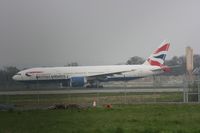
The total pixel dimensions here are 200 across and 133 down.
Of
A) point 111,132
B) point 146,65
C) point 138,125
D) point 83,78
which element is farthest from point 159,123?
point 146,65

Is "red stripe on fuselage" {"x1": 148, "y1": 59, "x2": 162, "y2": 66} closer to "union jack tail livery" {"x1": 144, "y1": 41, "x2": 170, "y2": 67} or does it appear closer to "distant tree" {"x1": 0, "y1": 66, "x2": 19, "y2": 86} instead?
"union jack tail livery" {"x1": 144, "y1": 41, "x2": 170, "y2": 67}

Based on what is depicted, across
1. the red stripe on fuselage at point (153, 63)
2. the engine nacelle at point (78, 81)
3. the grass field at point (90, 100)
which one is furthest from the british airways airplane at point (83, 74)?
the grass field at point (90, 100)

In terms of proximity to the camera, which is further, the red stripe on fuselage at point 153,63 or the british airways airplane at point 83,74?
the red stripe on fuselage at point 153,63

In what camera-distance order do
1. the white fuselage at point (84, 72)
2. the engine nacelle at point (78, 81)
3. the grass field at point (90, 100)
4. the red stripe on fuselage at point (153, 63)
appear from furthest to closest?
the red stripe on fuselage at point (153, 63)
the engine nacelle at point (78, 81)
the white fuselage at point (84, 72)
the grass field at point (90, 100)

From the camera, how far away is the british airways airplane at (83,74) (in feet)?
279

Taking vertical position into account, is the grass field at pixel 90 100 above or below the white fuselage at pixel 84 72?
below

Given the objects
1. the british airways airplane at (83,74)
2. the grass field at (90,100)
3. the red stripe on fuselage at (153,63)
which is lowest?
the grass field at (90,100)

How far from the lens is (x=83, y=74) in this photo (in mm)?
87938

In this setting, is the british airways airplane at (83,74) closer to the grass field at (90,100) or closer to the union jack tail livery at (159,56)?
the union jack tail livery at (159,56)

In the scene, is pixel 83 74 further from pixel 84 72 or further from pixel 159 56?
pixel 159 56

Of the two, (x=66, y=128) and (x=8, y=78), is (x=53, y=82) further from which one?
(x=66, y=128)

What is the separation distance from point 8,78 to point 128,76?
86.3 feet

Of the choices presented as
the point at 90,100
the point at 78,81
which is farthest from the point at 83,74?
the point at 90,100

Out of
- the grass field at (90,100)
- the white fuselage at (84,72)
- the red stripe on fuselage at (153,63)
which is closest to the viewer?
the grass field at (90,100)
